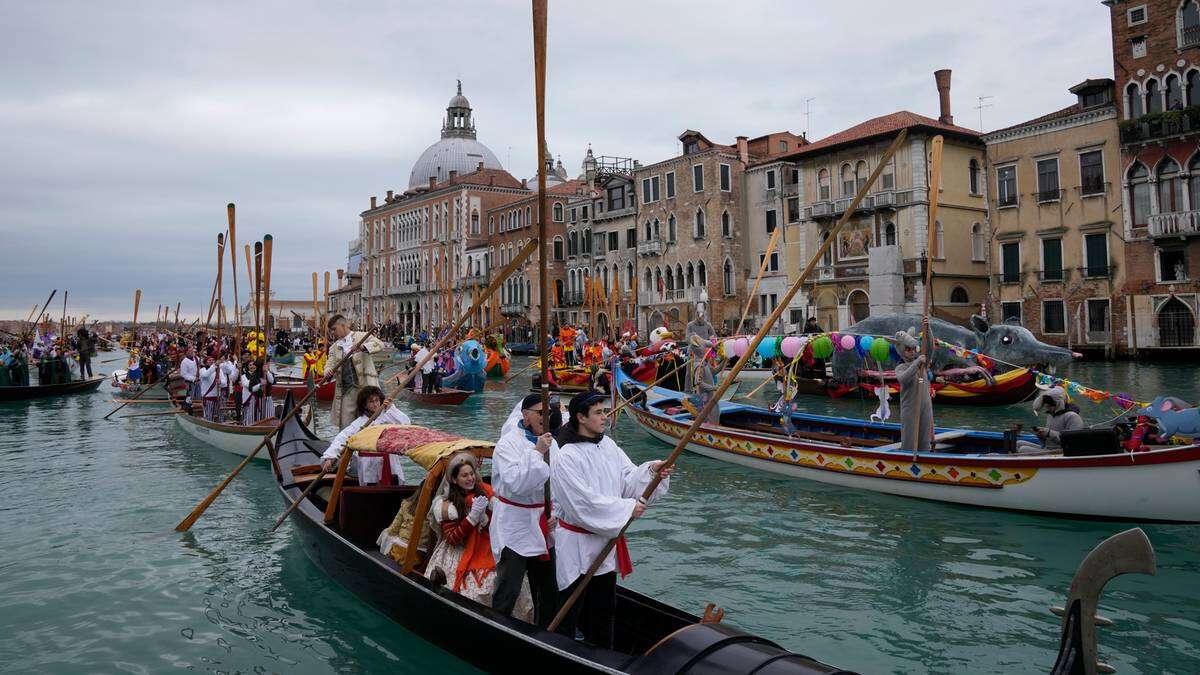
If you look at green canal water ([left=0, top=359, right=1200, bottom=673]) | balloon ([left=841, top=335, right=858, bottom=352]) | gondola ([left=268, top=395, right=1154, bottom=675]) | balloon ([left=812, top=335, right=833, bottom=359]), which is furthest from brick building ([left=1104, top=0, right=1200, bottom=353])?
→ gondola ([left=268, top=395, right=1154, bottom=675])

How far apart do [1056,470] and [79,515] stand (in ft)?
33.9

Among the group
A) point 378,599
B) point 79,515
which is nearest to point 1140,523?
point 378,599

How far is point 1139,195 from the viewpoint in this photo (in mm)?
26688

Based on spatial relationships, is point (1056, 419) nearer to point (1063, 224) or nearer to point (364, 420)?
point (364, 420)

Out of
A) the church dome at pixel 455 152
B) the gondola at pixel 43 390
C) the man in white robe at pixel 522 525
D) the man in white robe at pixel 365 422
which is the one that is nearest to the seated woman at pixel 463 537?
the man in white robe at pixel 522 525

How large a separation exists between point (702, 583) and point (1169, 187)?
1066 inches

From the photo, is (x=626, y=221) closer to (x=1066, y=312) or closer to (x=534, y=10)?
(x=1066, y=312)

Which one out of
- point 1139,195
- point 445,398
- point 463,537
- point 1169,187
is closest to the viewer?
point 463,537

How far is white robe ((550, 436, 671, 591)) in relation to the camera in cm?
397

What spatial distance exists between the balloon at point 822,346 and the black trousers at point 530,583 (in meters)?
11.4

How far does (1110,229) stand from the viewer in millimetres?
27453

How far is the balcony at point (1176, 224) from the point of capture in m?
25.1

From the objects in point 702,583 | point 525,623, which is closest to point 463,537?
point 525,623

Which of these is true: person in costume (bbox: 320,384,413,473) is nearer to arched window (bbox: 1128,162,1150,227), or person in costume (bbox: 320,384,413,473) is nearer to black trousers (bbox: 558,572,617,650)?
black trousers (bbox: 558,572,617,650)
